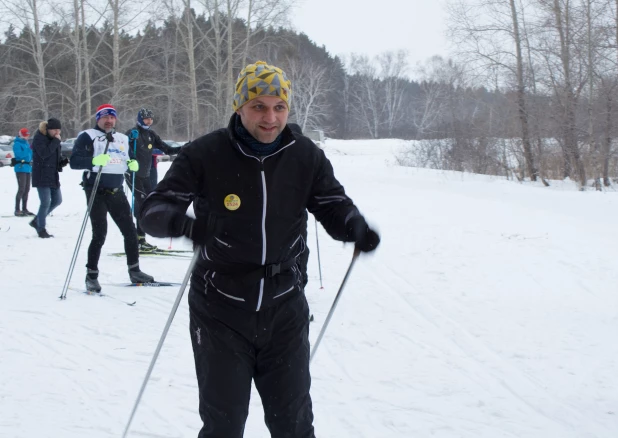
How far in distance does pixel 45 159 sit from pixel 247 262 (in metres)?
9.34

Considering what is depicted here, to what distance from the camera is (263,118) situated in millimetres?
2498

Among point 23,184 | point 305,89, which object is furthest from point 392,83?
point 23,184

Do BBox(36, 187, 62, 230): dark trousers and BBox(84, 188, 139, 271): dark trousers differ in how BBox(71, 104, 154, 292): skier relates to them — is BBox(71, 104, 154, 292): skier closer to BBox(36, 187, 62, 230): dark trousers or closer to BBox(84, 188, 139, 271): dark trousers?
BBox(84, 188, 139, 271): dark trousers

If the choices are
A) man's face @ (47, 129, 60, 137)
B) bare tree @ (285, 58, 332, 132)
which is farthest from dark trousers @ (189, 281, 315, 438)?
bare tree @ (285, 58, 332, 132)

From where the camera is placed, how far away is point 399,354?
196 inches

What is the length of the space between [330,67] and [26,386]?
7676cm

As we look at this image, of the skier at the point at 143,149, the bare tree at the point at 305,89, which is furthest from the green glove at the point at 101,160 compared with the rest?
Result: the bare tree at the point at 305,89

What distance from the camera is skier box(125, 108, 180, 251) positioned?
30.0 ft

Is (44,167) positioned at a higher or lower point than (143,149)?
lower

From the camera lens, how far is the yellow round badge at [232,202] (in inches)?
97.0

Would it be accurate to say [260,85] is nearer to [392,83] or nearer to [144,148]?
[144,148]

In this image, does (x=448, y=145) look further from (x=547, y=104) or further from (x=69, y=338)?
(x=69, y=338)

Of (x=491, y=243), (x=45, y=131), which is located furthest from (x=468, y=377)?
(x=45, y=131)

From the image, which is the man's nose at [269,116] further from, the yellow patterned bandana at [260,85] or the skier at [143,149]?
the skier at [143,149]
